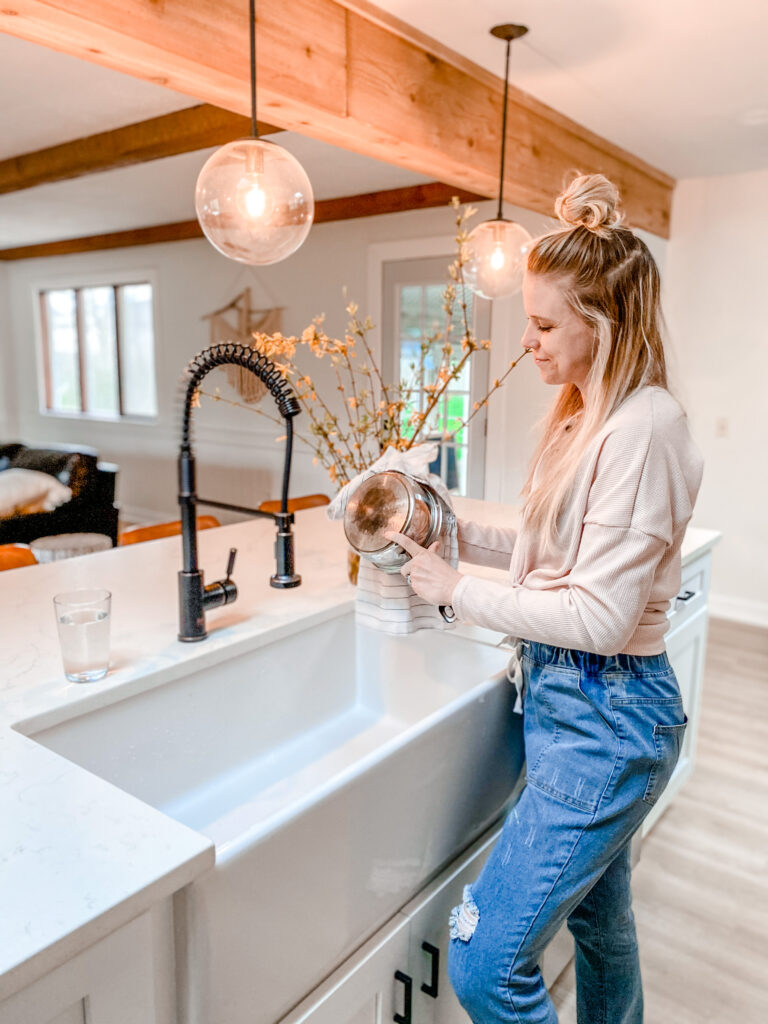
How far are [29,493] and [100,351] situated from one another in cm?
320

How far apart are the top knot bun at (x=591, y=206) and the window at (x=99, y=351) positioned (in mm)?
6017

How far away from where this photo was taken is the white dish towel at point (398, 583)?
1171 millimetres

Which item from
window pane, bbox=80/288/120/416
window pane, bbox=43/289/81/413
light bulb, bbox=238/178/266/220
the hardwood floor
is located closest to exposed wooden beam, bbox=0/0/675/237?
light bulb, bbox=238/178/266/220

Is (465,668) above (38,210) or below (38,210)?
below

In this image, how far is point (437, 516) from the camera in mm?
1175

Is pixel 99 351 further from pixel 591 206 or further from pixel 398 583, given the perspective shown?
pixel 591 206

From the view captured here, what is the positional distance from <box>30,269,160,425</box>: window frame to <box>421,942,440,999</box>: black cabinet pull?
6.04 m

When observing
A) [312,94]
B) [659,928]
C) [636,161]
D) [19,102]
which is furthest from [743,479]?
[19,102]

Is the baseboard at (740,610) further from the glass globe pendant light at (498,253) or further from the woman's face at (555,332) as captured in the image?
the woman's face at (555,332)

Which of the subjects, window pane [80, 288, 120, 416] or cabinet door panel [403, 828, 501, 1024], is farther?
window pane [80, 288, 120, 416]

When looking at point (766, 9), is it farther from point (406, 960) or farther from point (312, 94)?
point (406, 960)

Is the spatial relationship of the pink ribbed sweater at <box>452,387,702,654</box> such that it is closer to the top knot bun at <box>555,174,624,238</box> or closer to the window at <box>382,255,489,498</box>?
the top knot bun at <box>555,174,624,238</box>

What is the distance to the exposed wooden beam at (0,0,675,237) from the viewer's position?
167 centimetres

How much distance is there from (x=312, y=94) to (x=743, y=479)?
320cm
